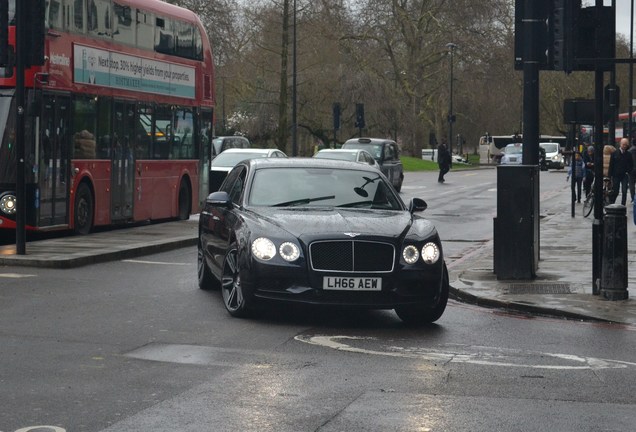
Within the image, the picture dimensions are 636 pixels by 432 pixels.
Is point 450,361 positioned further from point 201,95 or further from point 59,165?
point 201,95

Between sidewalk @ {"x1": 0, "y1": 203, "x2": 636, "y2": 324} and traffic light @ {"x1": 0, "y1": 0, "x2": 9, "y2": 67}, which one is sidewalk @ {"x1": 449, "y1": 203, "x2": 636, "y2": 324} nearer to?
sidewalk @ {"x1": 0, "y1": 203, "x2": 636, "y2": 324}

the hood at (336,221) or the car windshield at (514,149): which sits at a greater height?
the car windshield at (514,149)

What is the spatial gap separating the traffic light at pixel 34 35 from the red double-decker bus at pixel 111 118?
64cm

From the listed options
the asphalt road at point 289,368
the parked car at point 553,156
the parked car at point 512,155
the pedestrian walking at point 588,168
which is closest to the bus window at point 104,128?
the asphalt road at point 289,368

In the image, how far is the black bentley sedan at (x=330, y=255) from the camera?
11164mm

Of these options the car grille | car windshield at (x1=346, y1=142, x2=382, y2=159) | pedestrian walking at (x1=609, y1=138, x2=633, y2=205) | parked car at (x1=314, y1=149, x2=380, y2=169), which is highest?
car windshield at (x1=346, y1=142, x2=382, y2=159)

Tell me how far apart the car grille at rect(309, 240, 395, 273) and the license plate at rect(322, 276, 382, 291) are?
77 mm

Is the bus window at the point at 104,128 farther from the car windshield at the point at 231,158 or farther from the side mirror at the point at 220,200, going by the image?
the car windshield at the point at 231,158

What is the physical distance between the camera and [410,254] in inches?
448

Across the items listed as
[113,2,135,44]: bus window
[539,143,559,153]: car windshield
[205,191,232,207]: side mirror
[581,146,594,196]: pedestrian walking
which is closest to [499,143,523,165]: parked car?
[539,143,559,153]: car windshield

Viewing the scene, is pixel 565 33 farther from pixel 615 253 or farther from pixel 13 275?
pixel 13 275

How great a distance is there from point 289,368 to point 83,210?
516 inches

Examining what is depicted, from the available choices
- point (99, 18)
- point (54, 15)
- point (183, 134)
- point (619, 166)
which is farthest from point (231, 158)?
point (54, 15)

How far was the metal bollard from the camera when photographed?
43.1 ft
